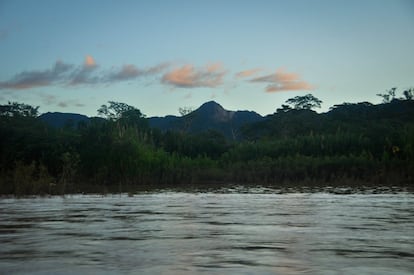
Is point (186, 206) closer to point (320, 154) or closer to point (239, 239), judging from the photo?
point (239, 239)

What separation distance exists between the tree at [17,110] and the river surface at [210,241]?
42330mm

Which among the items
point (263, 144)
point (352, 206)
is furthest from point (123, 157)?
point (352, 206)

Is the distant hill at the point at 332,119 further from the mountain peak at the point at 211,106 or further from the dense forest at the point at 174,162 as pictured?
the mountain peak at the point at 211,106

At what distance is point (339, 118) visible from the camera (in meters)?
60.2

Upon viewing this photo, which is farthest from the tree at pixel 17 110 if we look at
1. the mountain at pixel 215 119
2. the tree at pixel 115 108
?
the mountain at pixel 215 119

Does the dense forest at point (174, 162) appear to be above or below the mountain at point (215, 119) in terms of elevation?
below

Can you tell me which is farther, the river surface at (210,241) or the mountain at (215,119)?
the mountain at (215,119)

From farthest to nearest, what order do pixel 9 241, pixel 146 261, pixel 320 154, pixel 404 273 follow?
pixel 320 154, pixel 9 241, pixel 146 261, pixel 404 273

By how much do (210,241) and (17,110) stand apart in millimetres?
52181

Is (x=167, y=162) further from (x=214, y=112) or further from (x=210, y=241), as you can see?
(x=214, y=112)

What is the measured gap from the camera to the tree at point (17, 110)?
51.8m

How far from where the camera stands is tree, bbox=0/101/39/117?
170 feet

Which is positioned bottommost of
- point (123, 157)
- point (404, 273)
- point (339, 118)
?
point (404, 273)

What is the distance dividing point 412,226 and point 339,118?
5288cm
